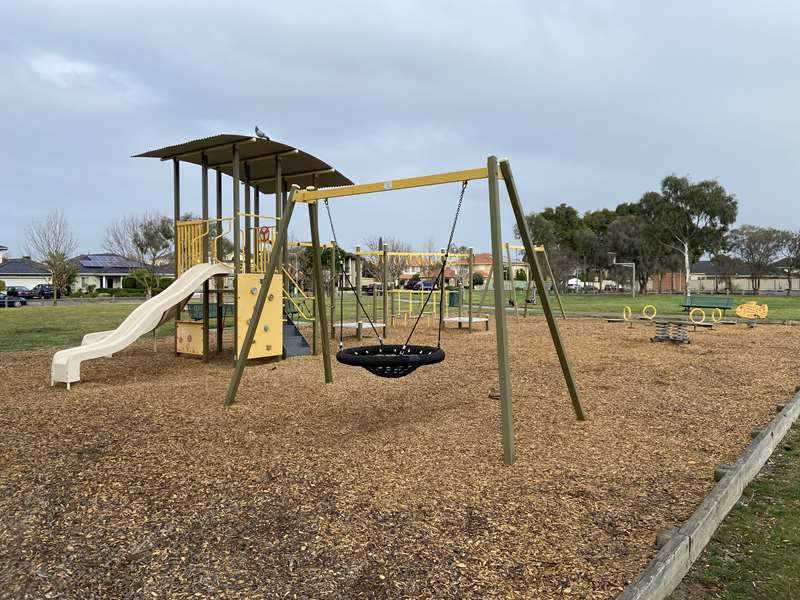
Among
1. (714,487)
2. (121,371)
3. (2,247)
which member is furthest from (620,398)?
(2,247)

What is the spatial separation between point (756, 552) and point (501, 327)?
2.18 meters

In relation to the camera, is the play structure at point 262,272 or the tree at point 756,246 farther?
the tree at point 756,246

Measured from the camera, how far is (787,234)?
56281 millimetres

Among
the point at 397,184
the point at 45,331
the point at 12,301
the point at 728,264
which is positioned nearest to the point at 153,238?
the point at 12,301

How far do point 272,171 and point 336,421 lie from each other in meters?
6.90

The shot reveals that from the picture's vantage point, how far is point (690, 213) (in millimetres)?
46125

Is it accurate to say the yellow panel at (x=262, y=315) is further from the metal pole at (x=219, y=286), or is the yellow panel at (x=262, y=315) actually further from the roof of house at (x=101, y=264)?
the roof of house at (x=101, y=264)

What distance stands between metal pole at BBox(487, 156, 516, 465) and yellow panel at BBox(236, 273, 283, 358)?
5.38m

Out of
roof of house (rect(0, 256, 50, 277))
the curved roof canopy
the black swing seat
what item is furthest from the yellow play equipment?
roof of house (rect(0, 256, 50, 277))

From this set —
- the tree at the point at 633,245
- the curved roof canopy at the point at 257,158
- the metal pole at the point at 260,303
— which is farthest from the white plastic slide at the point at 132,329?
the tree at the point at 633,245

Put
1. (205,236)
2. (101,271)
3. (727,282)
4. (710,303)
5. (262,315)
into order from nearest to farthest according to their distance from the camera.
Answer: (262,315) < (205,236) < (710,303) < (727,282) < (101,271)

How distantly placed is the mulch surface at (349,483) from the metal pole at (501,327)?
22 centimetres

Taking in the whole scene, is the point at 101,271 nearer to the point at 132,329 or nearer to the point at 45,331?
the point at 45,331

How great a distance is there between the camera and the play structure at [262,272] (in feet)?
16.4
